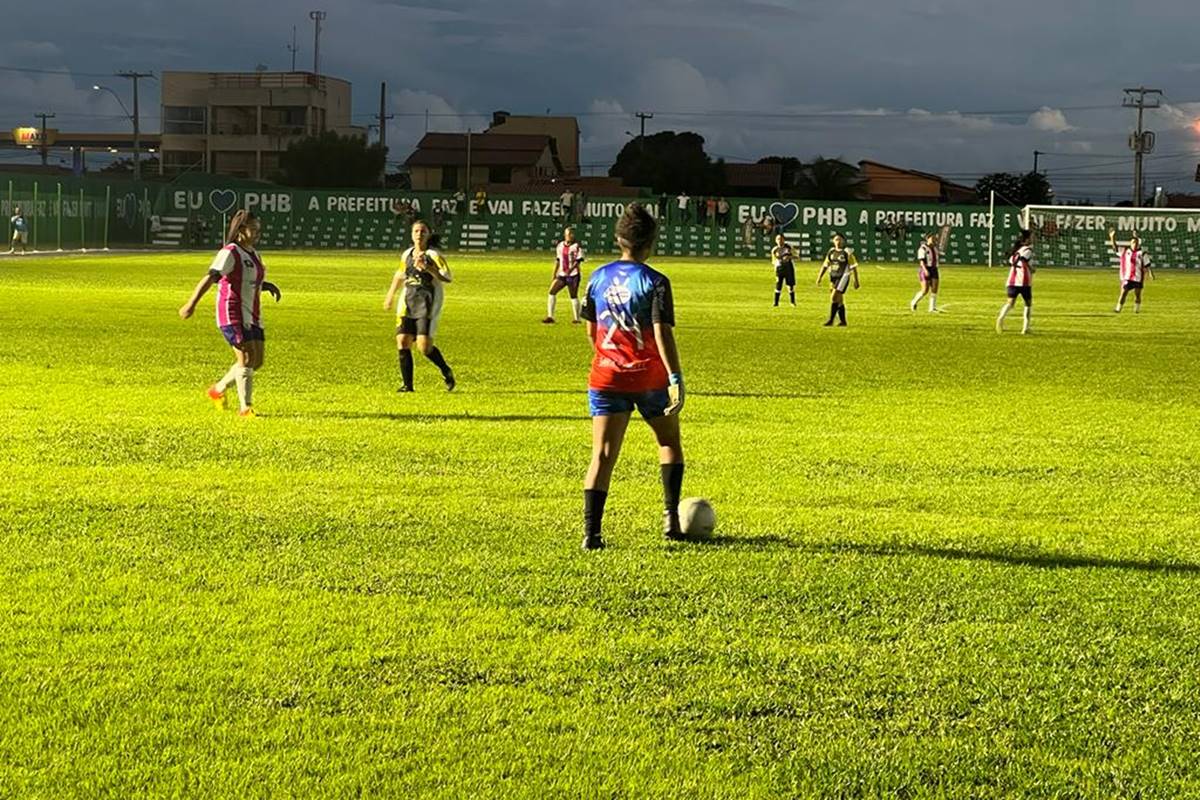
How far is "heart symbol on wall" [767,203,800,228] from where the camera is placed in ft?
269

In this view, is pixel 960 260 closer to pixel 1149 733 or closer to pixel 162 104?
pixel 1149 733

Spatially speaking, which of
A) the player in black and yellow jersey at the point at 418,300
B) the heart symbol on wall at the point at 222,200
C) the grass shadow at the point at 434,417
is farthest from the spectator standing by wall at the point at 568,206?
the grass shadow at the point at 434,417

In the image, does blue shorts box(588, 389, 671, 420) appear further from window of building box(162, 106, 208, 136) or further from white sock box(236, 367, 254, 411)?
window of building box(162, 106, 208, 136)

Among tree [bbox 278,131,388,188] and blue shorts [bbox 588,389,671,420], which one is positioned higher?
tree [bbox 278,131,388,188]

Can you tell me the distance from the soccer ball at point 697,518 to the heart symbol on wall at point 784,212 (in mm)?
73488

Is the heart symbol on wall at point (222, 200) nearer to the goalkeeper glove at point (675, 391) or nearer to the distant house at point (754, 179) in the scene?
the distant house at point (754, 179)

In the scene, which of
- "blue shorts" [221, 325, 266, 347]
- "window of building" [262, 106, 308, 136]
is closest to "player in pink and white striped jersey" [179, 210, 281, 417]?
"blue shorts" [221, 325, 266, 347]

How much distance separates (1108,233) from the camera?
7500cm

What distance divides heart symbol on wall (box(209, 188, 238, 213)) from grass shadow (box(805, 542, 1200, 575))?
78.4m

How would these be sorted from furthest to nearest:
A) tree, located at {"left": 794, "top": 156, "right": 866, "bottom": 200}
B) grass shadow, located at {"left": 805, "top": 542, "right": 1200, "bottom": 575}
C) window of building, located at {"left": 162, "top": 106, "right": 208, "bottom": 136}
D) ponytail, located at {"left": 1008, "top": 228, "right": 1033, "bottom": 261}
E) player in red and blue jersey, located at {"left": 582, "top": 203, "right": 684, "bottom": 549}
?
1. window of building, located at {"left": 162, "top": 106, "right": 208, "bottom": 136}
2. tree, located at {"left": 794, "top": 156, "right": 866, "bottom": 200}
3. ponytail, located at {"left": 1008, "top": 228, "right": 1033, "bottom": 261}
4. player in red and blue jersey, located at {"left": 582, "top": 203, "right": 684, "bottom": 549}
5. grass shadow, located at {"left": 805, "top": 542, "right": 1200, "bottom": 575}

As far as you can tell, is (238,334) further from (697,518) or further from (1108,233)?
(1108,233)

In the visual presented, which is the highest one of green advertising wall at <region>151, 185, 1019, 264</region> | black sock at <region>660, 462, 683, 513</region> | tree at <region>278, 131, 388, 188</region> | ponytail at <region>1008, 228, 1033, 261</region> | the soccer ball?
tree at <region>278, 131, 388, 188</region>

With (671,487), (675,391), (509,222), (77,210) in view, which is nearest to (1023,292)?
(671,487)

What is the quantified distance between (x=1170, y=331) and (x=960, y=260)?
4765cm
